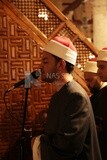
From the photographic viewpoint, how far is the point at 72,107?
2.31m

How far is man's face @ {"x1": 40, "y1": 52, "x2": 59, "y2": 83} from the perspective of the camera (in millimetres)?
2484

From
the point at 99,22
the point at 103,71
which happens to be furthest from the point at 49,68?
the point at 99,22

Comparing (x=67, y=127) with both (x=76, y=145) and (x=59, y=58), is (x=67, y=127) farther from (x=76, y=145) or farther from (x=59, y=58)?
(x=59, y=58)

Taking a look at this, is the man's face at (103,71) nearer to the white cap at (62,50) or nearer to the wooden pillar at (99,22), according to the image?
the white cap at (62,50)

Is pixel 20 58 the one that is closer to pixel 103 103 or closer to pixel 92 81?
pixel 92 81

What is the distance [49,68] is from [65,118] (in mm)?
447

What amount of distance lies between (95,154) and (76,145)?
0.91 feet

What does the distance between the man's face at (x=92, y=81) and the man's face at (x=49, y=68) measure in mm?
1381

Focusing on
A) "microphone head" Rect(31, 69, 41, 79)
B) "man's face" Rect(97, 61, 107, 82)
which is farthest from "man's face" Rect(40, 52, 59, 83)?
"man's face" Rect(97, 61, 107, 82)

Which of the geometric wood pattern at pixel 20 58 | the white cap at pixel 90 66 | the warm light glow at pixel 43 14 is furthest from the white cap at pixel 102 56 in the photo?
the warm light glow at pixel 43 14

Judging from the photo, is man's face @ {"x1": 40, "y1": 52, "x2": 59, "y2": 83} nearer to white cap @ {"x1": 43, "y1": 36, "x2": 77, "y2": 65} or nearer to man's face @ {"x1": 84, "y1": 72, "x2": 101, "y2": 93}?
white cap @ {"x1": 43, "y1": 36, "x2": 77, "y2": 65}

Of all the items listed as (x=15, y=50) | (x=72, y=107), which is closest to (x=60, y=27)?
(x=15, y=50)

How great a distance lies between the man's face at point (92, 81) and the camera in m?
3.85

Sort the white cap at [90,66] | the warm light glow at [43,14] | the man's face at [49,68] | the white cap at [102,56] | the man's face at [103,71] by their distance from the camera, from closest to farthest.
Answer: the man's face at [49,68]
the man's face at [103,71]
the white cap at [102,56]
the warm light glow at [43,14]
the white cap at [90,66]
